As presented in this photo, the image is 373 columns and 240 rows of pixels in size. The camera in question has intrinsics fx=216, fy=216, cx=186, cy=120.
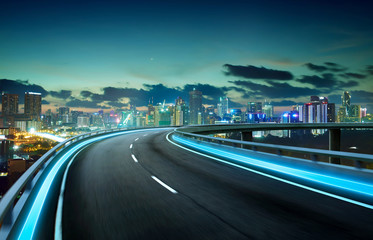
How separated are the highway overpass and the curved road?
0.02 metres

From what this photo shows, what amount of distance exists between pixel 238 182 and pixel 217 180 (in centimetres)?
73

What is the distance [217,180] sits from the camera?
755cm

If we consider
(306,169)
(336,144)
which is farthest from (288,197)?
(336,144)

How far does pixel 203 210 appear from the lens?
16.0ft

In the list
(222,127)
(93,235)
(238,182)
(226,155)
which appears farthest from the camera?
(222,127)

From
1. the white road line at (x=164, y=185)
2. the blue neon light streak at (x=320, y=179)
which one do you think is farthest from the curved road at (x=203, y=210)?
the blue neon light streak at (x=320, y=179)

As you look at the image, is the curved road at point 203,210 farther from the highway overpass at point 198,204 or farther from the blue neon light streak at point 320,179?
the blue neon light streak at point 320,179

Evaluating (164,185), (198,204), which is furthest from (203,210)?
(164,185)

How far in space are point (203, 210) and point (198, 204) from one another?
40cm

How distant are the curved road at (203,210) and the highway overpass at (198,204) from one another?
17 mm

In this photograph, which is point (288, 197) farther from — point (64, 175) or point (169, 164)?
point (64, 175)

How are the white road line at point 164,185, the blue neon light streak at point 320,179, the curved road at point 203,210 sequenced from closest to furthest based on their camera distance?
1. the curved road at point 203,210
2. the blue neon light streak at point 320,179
3. the white road line at point 164,185

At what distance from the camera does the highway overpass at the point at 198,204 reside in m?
3.88

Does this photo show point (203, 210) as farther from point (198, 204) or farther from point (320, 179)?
point (320, 179)
